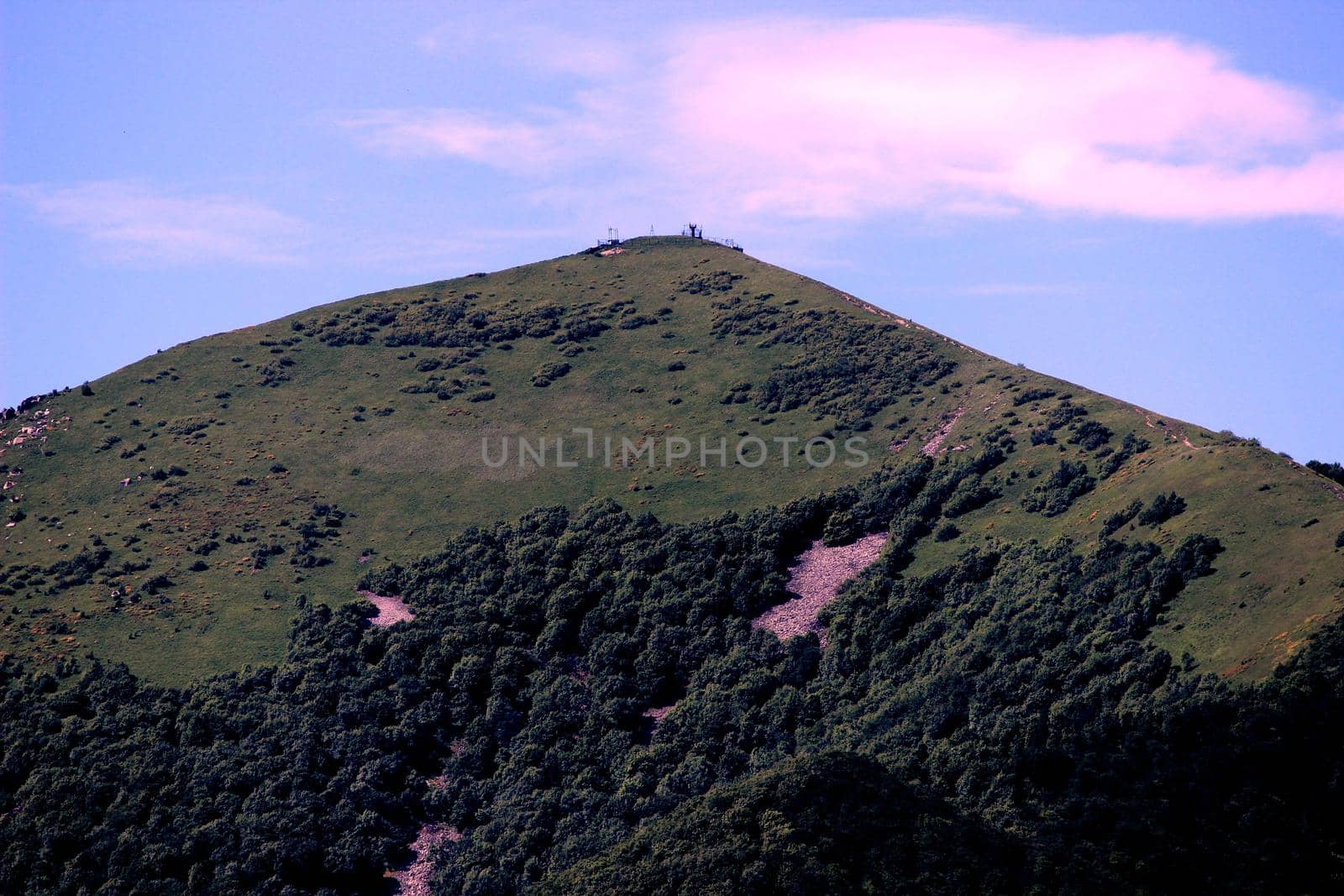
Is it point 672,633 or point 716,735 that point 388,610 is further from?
point 716,735

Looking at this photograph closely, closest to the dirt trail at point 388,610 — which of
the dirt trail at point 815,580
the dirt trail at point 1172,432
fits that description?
the dirt trail at point 815,580

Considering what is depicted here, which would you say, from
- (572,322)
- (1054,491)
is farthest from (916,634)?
(572,322)

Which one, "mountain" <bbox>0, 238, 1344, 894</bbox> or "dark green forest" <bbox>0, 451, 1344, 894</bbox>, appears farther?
"mountain" <bbox>0, 238, 1344, 894</bbox>

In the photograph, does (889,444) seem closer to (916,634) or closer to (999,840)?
(916,634)

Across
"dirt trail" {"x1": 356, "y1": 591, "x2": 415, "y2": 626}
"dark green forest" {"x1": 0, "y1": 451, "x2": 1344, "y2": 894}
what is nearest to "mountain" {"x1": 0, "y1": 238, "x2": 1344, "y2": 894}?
"dark green forest" {"x1": 0, "y1": 451, "x2": 1344, "y2": 894}

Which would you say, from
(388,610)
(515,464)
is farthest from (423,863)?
(515,464)

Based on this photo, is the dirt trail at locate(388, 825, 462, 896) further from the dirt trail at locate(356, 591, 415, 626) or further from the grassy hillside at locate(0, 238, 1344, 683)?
the grassy hillside at locate(0, 238, 1344, 683)
